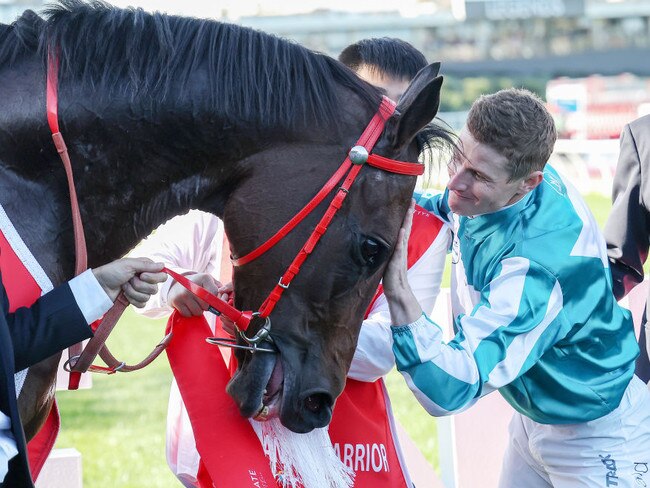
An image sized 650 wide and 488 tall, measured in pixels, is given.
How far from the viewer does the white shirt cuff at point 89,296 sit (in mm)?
1939

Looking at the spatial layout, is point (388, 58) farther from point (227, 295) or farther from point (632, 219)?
point (632, 219)

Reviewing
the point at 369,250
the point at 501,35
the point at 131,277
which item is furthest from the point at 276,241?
the point at 501,35

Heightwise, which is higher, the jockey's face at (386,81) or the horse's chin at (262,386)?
the jockey's face at (386,81)

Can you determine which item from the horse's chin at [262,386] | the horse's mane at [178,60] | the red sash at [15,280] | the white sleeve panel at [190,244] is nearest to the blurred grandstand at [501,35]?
the white sleeve panel at [190,244]

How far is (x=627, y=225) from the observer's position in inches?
144

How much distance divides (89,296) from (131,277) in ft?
0.43

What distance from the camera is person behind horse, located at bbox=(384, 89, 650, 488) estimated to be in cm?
241

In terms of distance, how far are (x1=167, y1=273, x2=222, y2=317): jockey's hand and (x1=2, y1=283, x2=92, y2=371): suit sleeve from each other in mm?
542

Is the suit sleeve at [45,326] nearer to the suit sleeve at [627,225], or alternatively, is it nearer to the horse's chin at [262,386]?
the horse's chin at [262,386]

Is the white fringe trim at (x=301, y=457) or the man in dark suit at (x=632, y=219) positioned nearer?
the white fringe trim at (x=301, y=457)

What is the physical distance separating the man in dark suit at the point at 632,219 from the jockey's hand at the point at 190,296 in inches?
71.7

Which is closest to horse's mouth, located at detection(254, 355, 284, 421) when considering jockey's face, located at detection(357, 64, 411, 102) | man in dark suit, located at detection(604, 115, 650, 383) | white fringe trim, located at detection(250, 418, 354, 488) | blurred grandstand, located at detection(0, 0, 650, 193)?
white fringe trim, located at detection(250, 418, 354, 488)

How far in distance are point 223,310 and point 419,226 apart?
79 centimetres

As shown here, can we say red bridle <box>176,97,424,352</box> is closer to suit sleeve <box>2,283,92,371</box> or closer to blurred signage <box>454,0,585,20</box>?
suit sleeve <box>2,283,92,371</box>
